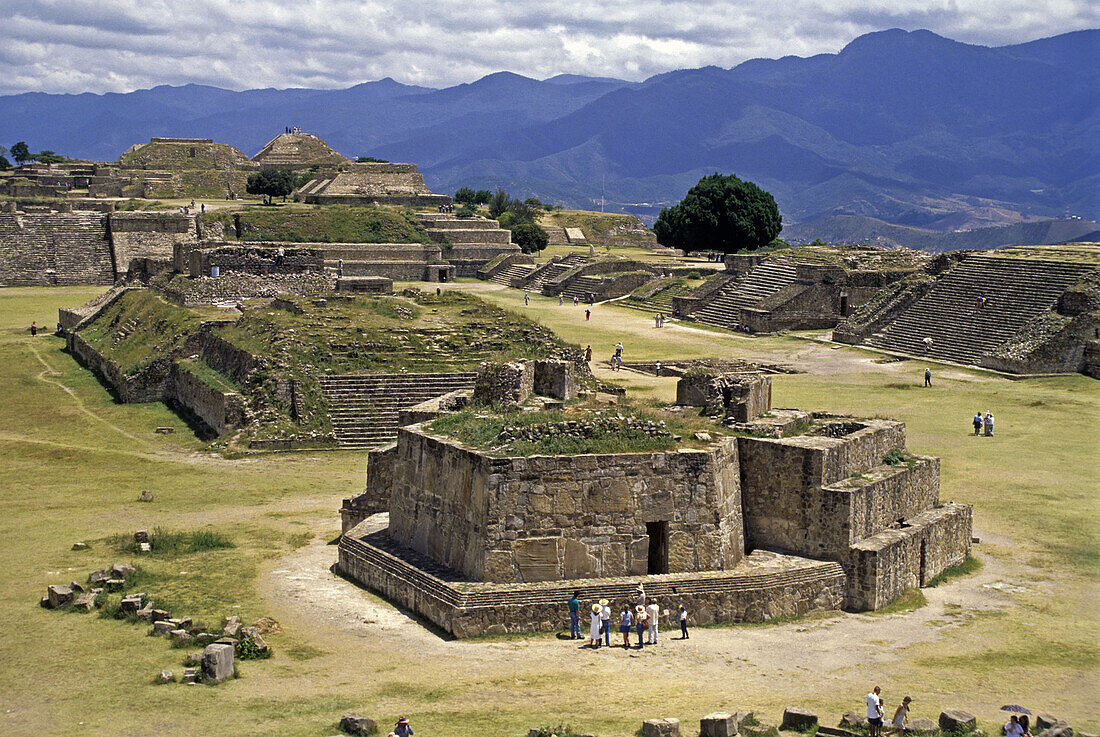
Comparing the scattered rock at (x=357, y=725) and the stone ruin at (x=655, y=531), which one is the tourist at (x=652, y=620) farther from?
the scattered rock at (x=357, y=725)

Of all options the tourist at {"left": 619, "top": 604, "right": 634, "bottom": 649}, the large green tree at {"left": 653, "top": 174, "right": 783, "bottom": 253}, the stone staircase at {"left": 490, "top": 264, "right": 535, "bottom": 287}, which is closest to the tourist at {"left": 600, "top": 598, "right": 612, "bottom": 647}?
the tourist at {"left": 619, "top": 604, "right": 634, "bottom": 649}

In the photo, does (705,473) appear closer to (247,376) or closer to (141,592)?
(141,592)

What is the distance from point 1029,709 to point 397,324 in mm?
24716

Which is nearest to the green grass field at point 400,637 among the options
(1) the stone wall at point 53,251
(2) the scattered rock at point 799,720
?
(2) the scattered rock at point 799,720

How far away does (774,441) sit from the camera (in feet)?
67.3

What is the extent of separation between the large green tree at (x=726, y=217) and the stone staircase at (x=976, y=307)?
24.3 metres

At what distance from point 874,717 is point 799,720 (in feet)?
2.71

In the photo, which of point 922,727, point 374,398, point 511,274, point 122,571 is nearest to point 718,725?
point 922,727

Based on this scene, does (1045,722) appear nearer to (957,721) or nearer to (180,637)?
(957,721)

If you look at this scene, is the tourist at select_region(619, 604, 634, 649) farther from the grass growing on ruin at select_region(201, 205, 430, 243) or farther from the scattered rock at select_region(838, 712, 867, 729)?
the grass growing on ruin at select_region(201, 205, 430, 243)

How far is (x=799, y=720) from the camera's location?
14.5 m

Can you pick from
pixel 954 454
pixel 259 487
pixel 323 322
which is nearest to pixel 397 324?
pixel 323 322

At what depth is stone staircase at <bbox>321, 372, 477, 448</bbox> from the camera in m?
31.7

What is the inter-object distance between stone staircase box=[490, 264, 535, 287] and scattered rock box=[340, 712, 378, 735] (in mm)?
62059
